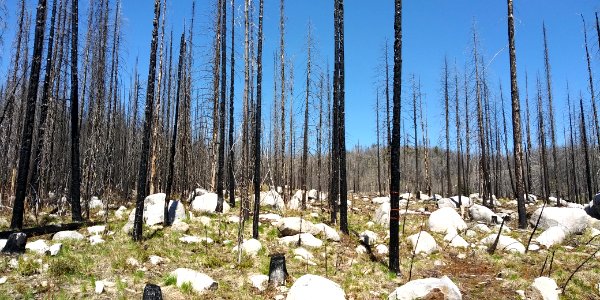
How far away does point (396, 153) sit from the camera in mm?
9234

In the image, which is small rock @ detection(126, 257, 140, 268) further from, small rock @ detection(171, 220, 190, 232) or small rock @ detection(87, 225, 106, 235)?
small rock @ detection(87, 225, 106, 235)

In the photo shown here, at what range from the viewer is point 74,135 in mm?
14906

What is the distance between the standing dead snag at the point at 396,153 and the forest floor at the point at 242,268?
621 mm

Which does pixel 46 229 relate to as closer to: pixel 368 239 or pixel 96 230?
pixel 96 230

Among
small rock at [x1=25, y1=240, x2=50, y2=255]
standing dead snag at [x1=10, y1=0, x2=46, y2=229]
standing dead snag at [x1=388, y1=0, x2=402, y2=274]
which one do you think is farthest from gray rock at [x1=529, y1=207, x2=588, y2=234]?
standing dead snag at [x1=10, y1=0, x2=46, y2=229]

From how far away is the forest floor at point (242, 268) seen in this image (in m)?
7.54

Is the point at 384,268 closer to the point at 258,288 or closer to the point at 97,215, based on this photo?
the point at 258,288

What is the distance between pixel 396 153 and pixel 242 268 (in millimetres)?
4954

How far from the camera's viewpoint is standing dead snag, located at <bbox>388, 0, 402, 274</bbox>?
8.98 meters

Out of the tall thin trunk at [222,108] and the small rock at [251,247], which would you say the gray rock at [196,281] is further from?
the tall thin trunk at [222,108]

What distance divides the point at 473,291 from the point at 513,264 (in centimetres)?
256

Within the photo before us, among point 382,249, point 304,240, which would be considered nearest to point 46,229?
point 304,240

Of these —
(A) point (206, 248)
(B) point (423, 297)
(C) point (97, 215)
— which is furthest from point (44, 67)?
(B) point (423, 297)

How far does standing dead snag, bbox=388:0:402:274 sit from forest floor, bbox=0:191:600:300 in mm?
621
